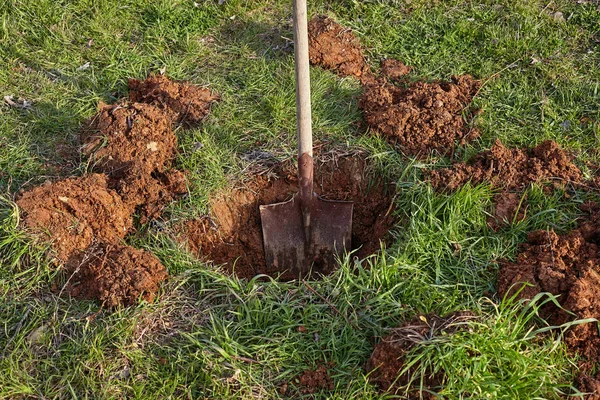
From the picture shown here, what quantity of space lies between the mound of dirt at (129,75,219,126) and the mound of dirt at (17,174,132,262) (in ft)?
2.58

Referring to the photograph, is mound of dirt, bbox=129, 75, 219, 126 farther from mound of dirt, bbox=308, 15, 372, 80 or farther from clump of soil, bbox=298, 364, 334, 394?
clump of soil, bbox=298, 364, 334, 394

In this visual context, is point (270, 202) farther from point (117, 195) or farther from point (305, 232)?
point (117, 195)

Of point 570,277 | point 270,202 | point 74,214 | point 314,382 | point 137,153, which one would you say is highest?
point 137,153

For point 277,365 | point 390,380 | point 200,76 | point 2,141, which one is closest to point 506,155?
point 390,380

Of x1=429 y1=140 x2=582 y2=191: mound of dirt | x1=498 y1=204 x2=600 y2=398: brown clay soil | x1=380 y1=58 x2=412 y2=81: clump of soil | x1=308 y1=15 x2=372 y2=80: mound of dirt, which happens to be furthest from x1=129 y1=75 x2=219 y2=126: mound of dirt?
x1=498 y1=204 x2=600 y2=398: brown clay soil

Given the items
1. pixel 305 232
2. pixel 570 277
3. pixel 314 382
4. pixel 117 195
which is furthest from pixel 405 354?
pixel 117 195

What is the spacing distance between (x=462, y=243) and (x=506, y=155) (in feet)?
2.20

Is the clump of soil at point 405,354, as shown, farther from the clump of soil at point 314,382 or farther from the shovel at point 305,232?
the shovel at point 305,232

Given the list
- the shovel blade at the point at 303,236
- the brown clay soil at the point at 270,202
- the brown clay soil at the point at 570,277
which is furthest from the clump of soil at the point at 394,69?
the brown clay soil at the point at 570,277

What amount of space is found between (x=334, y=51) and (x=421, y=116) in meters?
0.94

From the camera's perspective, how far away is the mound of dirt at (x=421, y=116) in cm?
373

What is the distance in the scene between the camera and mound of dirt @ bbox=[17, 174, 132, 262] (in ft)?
10.4

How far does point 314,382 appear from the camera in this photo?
2734 mm

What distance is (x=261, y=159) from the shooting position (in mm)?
3766
